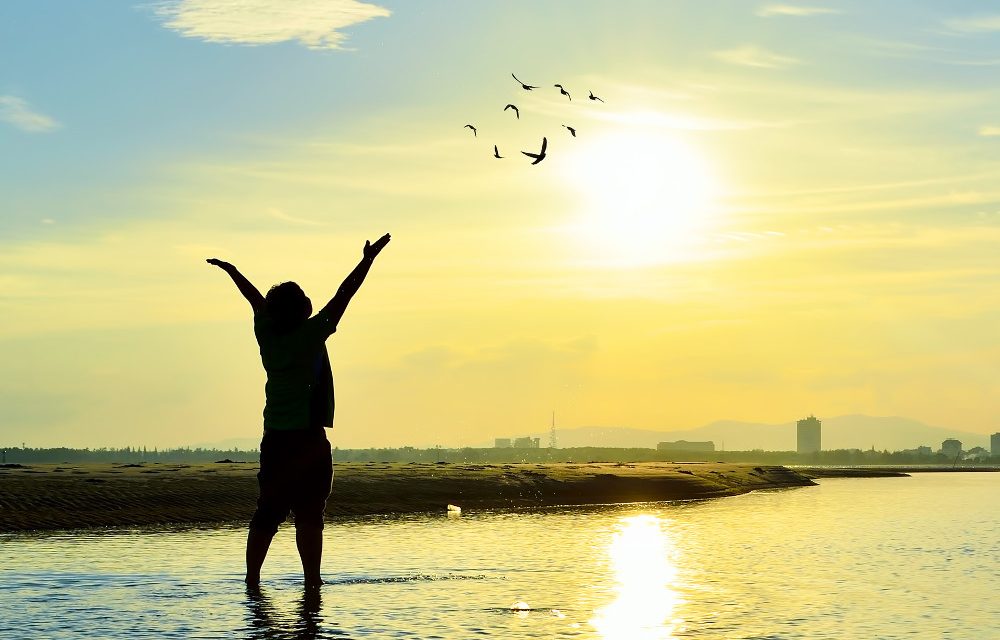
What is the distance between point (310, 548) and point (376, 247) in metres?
4.39

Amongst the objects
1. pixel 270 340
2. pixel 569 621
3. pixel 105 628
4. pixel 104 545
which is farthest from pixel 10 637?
pixel 104 545

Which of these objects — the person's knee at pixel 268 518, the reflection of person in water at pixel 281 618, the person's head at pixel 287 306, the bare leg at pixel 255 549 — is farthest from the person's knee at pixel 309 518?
the person's head at pixel 287 306

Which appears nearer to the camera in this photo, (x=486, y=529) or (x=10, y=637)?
(x=10, y=637)

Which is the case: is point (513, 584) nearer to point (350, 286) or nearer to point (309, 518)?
point (309, 518)

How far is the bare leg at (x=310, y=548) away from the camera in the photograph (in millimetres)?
17219

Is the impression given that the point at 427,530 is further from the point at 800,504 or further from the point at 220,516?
the point at 800,504

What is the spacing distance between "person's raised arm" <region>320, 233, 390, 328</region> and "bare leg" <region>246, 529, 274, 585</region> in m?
3.32

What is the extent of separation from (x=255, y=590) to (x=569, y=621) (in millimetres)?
4857

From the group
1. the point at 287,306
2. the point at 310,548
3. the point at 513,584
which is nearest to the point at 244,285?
the point at 287,306

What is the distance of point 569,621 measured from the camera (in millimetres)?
17594

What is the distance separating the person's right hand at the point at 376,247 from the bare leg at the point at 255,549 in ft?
13.7

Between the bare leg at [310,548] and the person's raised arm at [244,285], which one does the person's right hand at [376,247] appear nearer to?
the person's raised arm at [244,285]

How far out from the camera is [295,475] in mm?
16766

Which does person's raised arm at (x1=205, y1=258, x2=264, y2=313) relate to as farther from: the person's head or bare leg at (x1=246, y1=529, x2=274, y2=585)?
bare leg at (x1=246, y1=529, x2=274, y2=585)
